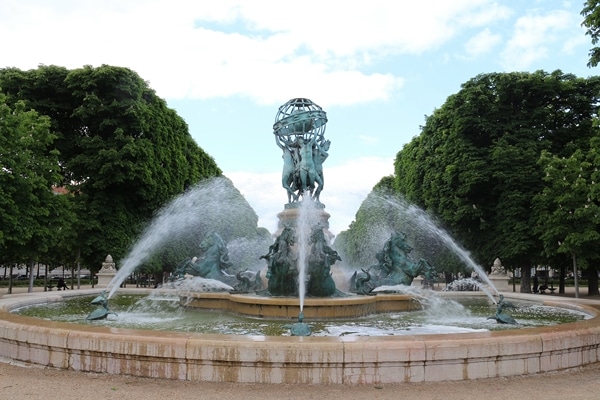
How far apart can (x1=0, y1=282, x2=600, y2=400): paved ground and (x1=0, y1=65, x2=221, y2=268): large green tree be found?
981 inches

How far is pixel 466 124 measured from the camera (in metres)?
34.5

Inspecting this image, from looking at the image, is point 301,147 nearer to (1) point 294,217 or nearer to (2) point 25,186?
(1) point 294,217

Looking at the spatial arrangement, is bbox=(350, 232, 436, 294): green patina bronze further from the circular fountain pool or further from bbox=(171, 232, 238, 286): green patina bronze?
bbox=(171, 232, 238, 286): green patina bronze

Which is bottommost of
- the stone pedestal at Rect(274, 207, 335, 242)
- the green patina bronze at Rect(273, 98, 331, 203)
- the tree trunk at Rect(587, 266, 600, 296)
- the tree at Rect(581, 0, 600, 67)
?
the tree trunk at Rect(587, 266, 600, 296)

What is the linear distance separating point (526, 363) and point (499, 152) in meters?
25.2

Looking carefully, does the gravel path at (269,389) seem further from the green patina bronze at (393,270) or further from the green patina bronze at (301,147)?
the green patina bronze at (301,147)

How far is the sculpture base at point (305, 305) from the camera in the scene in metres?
14.1

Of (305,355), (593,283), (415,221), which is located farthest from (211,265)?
(415,221)

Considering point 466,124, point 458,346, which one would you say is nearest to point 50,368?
point 458,346

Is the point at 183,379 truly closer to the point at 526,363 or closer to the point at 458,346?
the point at 458,346

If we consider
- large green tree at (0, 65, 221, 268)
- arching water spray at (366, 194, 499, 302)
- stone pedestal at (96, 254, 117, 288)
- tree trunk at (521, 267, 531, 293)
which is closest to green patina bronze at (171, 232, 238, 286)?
stone pedestal at (96, 254, 117, 288)

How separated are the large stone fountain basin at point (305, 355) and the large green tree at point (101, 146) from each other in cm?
2438

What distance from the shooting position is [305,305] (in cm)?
1406

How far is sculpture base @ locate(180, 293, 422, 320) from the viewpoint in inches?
557
